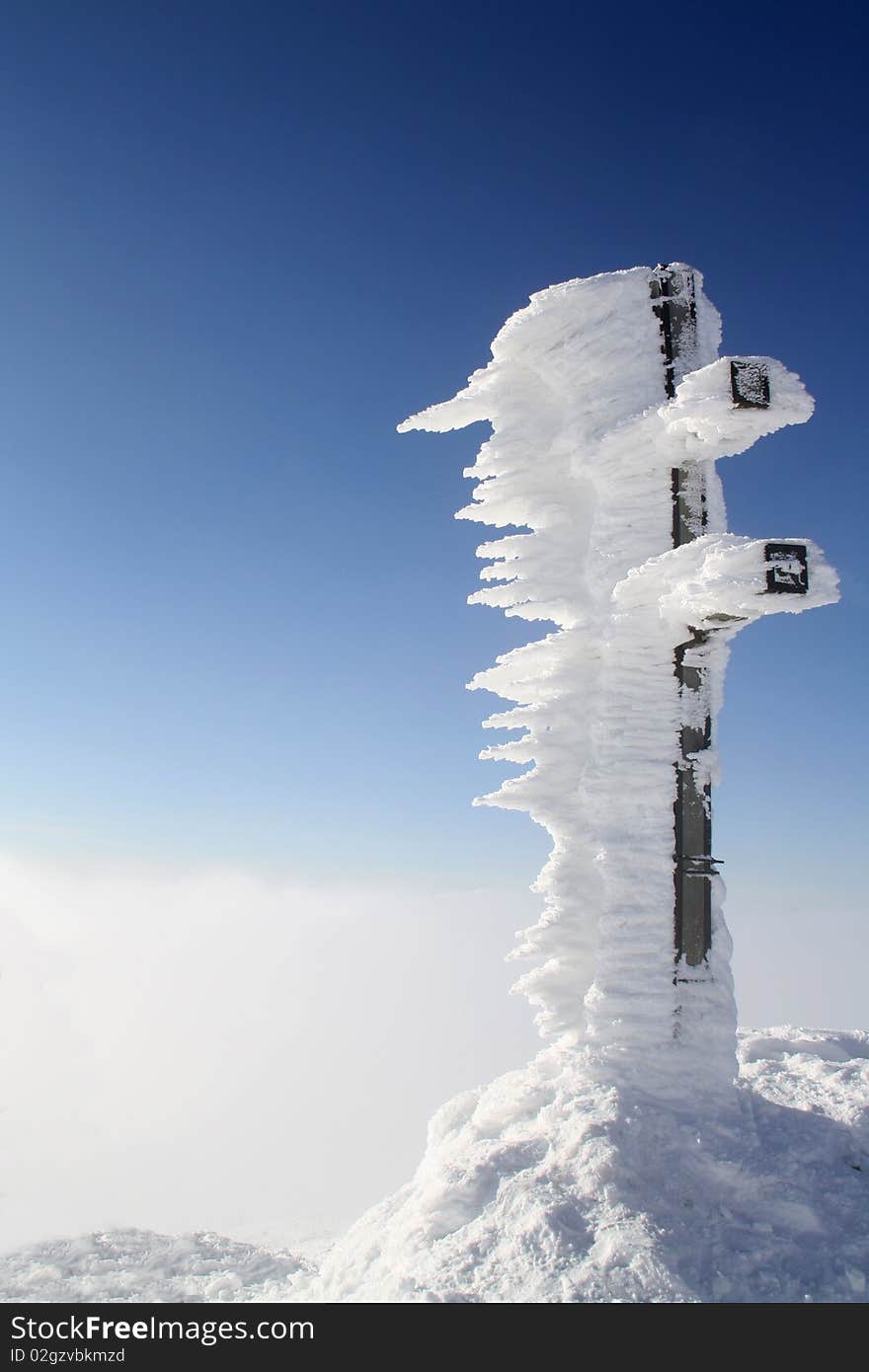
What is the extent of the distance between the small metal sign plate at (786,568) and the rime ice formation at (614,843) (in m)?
0.03

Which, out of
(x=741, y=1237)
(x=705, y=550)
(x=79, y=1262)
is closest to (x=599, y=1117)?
(x=741, y=1237)

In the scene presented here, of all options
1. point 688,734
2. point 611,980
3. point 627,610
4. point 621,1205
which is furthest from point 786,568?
point 621,1205

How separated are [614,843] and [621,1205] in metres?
3.26

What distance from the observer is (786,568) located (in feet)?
24.6

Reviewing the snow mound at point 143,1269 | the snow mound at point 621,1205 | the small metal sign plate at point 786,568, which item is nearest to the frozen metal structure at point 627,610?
the small metal sign plate at point 786,568

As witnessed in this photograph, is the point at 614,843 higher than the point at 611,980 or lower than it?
higher

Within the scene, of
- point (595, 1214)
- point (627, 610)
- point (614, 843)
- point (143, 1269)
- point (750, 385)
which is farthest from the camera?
point (143, 1269)

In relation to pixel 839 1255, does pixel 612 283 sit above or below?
above

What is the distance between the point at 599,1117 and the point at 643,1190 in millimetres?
691

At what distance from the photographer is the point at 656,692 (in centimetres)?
873

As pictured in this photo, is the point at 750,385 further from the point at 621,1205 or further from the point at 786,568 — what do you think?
the point at 621,1205

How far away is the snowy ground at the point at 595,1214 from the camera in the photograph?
19.9ft
